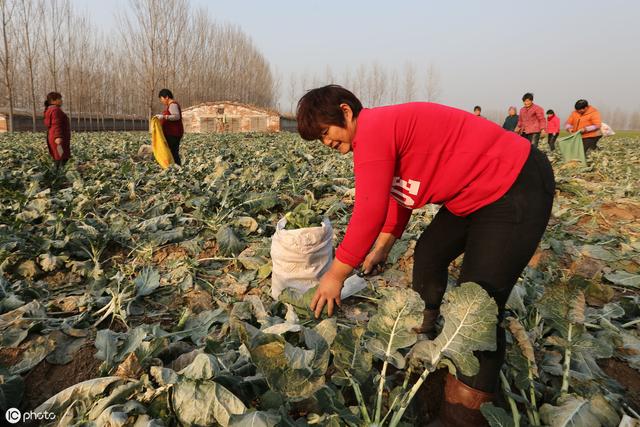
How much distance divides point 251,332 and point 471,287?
0.86 meters

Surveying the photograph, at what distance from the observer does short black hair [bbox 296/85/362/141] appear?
167 cm

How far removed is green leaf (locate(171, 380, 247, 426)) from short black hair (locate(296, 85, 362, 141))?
1055mm

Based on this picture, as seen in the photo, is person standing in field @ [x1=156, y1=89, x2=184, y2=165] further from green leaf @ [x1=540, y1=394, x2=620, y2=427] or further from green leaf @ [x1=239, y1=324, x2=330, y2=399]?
green leaf @ [x1=540, y1=394, x2=620, y2=427]

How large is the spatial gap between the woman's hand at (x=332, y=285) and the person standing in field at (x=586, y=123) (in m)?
9.23

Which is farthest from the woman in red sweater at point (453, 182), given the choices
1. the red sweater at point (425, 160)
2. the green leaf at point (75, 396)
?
the green leaf at point (75, 396)

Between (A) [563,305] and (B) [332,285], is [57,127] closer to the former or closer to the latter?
(B) [332,285]

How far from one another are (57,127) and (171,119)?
5.59 feet

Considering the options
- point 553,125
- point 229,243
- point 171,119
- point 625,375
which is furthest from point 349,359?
point 553,125

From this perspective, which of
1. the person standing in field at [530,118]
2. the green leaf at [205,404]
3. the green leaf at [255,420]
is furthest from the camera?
the person standing in field at [530,118]

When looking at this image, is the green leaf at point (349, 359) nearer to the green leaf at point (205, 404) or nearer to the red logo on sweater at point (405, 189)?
the green leaf at point (205, 404)

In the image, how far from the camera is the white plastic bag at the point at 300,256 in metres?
2.67

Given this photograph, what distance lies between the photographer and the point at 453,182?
168 centimetres

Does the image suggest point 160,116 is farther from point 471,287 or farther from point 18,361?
point 471,287

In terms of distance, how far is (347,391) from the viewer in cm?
177
